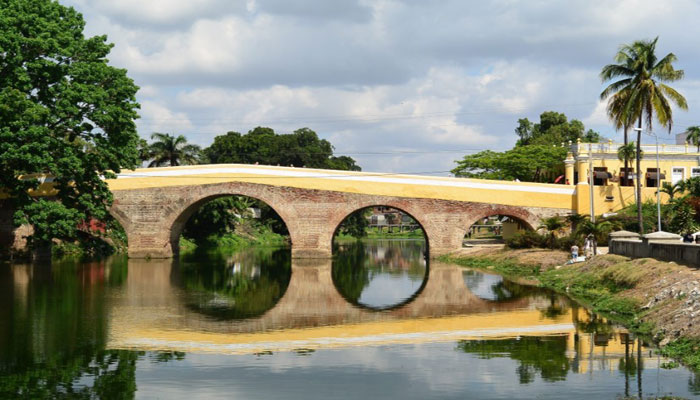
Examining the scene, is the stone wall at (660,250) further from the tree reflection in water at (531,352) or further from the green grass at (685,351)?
the green grass at (685,351)

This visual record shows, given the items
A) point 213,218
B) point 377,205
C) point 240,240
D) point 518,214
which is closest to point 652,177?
point 518,214

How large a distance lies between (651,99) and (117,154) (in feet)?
65.5

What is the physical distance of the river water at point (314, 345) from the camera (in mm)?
9781

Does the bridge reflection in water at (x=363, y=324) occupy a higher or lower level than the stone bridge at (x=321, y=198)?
lower

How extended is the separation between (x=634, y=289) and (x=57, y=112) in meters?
19.7

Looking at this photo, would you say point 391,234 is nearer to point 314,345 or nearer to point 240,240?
point 240,240

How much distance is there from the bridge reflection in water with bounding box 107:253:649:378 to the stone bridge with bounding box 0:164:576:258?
13.2 m

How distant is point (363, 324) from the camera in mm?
15555

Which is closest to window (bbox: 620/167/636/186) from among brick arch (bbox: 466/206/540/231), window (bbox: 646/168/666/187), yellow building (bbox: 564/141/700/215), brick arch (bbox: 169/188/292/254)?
yellow building (bbox: 564/141/700/215)

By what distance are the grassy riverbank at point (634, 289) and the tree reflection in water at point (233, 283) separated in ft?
25.6

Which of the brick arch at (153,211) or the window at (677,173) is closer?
the brick arch at (153,211)

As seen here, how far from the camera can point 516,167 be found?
2018 inches

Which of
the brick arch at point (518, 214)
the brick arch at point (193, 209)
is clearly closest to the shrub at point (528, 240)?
the brick arch at point (518, 214)

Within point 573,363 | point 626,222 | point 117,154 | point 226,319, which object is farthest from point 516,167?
point 573,363
